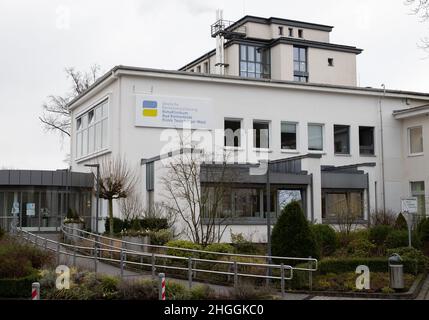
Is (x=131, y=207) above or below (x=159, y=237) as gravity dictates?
above

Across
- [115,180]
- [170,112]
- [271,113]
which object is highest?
[271,113]

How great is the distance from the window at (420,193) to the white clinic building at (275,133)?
0.06 meters

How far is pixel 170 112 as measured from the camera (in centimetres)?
3177

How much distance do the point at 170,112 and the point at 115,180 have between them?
601cm

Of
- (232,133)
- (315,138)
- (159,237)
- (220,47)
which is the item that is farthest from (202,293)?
(220,47)

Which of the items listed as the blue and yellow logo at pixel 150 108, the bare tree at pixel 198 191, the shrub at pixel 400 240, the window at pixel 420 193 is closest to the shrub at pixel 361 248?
the shrub at pixel 400 240

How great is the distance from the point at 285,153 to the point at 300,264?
17.8 m

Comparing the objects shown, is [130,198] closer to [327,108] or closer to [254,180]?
[254,180]

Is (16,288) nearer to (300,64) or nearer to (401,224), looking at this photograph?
(401,224)

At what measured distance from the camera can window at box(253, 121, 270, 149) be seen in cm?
3419

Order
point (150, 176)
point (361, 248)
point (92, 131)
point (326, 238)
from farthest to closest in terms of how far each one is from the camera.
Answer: point (92, 131) → point (150, 176) → point (326, 238) → point (361, 248)

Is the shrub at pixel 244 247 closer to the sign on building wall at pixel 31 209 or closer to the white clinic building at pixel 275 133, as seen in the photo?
the white clinic building at pixel 275 133

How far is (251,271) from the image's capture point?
683 inches
